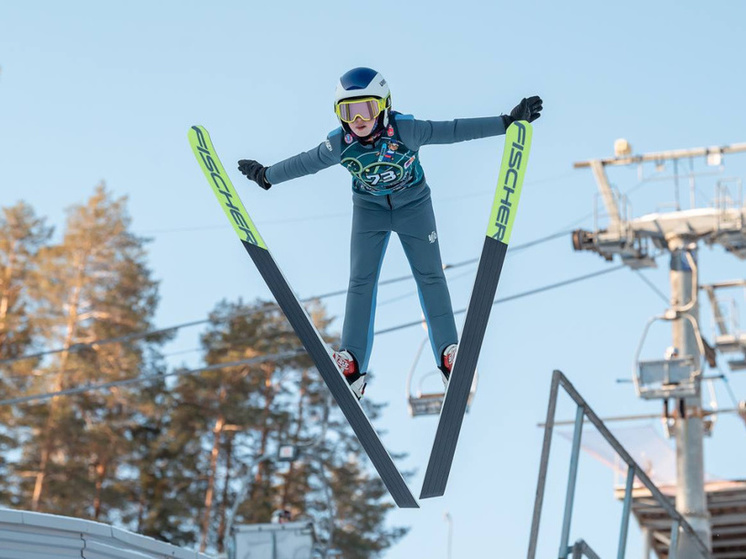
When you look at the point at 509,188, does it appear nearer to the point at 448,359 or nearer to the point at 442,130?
the point at 442,130

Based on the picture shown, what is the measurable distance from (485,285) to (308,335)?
0.95 metres

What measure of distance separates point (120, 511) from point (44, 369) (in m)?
4.73

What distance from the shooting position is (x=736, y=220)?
64.7 feet

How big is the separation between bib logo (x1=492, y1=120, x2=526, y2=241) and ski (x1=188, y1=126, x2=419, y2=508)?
1065 mm

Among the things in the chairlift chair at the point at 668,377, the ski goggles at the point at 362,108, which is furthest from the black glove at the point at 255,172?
the chairlift chair at the point at 668,377

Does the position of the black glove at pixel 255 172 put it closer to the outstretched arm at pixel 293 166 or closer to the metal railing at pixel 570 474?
the outstretched arm at pixel 293 166

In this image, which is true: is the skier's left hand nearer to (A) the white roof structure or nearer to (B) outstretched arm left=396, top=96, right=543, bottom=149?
(B) outstretched arm left=396, top=96, right=543, bottom=149

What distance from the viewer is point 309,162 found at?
20.7ft

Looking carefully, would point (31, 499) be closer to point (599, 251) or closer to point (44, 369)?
point (44, 369)

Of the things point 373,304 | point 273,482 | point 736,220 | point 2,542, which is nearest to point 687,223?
point 736,220

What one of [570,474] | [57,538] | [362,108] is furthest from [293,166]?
[570,474]

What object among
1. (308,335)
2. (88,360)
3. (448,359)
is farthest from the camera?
(88,360)

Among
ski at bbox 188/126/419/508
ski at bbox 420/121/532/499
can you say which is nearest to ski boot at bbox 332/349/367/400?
ski at bbox 188/126/419/508

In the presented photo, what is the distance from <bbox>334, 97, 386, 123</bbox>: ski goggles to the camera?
19.3ft
